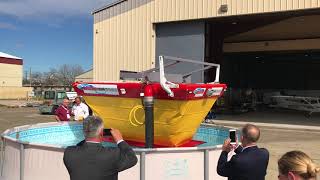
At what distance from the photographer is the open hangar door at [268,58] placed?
22.6m

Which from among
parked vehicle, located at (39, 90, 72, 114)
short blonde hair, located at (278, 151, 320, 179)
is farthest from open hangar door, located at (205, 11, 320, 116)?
short blonde hair, located at (278, 151, 320, 179)

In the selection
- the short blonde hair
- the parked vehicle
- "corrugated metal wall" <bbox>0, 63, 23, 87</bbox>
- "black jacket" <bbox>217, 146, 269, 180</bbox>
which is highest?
"corrugated metal wall" <bbox>0, 63, 23, 87</bbox>

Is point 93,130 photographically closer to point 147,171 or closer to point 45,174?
point 147,171

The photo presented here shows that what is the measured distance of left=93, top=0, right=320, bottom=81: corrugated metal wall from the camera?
19094 millimetres

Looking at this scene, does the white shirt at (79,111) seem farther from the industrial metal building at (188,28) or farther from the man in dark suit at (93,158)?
the man in dark suit at (93,158)

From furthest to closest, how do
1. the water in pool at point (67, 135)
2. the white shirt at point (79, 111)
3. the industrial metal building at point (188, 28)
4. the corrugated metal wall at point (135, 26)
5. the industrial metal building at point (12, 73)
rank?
the industrial metal building at point (12, 73)
the corrugated metal wall at point (135, 26)
the industrial metal building at point (188, 28)
the white shirt at point (79, 111)
the water in pool at point (67, 135)

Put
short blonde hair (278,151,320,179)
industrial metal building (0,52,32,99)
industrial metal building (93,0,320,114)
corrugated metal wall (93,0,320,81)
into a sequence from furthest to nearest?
1. industrial metal building (0,52,32,99)
2. corrugated metal wall (93,0,320,81)
3. industrial metal building (93,0,320,114)
4. short blonde hair (278,151,320,179)

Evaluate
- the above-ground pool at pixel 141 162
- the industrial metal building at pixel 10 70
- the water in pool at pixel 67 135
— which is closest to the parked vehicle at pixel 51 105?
the water in pool at pixel 67 135

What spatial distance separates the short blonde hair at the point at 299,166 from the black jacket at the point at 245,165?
4.86ft

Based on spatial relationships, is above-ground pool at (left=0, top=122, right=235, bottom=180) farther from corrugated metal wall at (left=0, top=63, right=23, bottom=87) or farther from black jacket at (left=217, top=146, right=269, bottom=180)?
corrugated metal wall at (left=0, top=63, right=23, bottom=87)

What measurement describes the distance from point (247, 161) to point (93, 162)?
151cm

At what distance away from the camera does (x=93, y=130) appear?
357cm

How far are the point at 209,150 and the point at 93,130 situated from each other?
2.88 metres

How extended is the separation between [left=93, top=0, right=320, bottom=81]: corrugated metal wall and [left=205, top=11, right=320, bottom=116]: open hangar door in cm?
100
